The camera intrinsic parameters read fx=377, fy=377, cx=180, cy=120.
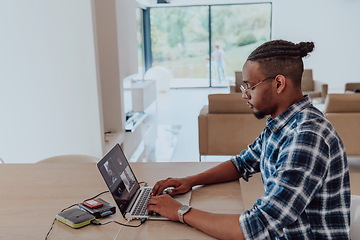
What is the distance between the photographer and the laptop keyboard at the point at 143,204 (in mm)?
1474

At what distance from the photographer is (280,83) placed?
1345mm

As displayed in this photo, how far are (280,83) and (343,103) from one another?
3037 mm

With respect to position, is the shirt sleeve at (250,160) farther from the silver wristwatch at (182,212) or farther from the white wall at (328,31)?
the white wall at (328,31)

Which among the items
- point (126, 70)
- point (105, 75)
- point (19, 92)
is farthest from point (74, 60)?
point (126, 70)

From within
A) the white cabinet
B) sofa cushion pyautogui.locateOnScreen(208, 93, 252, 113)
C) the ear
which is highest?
the ear

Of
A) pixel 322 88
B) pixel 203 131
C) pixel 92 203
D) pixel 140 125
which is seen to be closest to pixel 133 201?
pixel 92 203

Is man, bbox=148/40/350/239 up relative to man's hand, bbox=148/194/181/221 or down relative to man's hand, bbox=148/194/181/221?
up

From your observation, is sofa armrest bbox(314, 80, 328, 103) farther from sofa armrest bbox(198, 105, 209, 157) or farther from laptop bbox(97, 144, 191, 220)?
laptop bbox(97, 144, 191, 220)

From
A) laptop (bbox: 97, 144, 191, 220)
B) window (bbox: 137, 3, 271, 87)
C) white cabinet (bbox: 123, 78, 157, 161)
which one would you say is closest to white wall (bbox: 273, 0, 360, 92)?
window (bbox: 137, 3, 271, 87)

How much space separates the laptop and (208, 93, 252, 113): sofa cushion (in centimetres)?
267

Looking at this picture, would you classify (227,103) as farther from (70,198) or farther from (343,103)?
(70,198)

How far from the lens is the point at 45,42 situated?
10.6ft

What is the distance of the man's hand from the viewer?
4.59 feet

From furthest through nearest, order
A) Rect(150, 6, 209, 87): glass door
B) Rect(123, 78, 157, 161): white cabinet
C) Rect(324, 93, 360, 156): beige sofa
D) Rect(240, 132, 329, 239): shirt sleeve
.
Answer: Rect(150, 6, 209, 87): glass door → Rect(123, 78, 157, 161): white cabinet → Rect(324, 93, 360, 156): beige sofa → Rect(240, 132, 329, 239): shirt sleeve
